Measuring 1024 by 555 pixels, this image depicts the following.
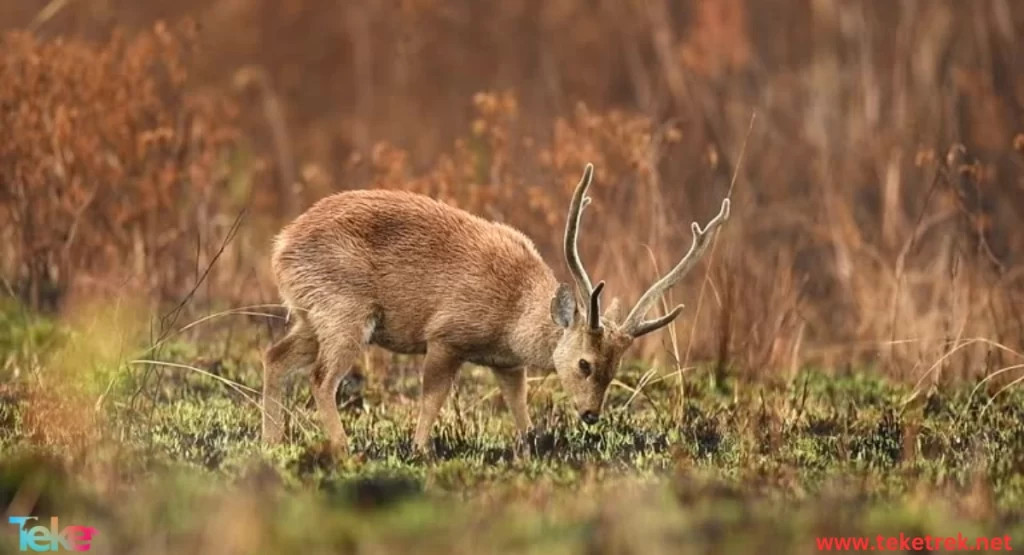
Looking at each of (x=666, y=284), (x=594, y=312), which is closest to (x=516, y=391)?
(x=594, y=312)

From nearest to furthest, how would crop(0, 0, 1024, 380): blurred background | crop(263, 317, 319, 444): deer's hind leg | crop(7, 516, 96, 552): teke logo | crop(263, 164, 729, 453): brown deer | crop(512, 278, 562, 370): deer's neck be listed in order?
1. crop(7, 516, 96, 552): teke logo
2. crop(263, 164, 729, 453): brown deer
3. crop(512, 278, 562, 370): deer's neck
4. crop(263, 317, 319, 444): deer's hind leg
5. crop(0, 0, 1024, 380): blurred background

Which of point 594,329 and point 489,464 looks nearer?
point 489,464

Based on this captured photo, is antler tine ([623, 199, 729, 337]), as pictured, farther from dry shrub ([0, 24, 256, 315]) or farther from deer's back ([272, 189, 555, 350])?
dry shrub ([0, 24, 256, 315])

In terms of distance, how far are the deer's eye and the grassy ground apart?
0.34 metres

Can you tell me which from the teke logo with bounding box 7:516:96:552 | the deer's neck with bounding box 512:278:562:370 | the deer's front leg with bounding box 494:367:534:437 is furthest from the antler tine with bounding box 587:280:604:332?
the teke logo with bounding box 7:516:96:552

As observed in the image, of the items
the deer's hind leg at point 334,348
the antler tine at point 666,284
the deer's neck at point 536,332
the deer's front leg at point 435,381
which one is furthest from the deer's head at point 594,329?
the deer's hind leg at point 334,348

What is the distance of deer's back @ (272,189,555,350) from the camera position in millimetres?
8656

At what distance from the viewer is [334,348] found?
28.0 ft

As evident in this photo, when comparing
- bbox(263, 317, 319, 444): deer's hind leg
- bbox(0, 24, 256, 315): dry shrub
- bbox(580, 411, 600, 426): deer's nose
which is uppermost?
bbox(0, 24, 256, 315): dry shrub

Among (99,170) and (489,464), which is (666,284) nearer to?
(489,464)

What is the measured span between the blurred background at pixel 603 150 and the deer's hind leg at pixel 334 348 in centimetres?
65

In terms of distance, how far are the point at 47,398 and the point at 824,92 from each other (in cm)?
980

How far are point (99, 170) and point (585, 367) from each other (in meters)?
4.89

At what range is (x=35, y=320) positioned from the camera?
35.5ft
